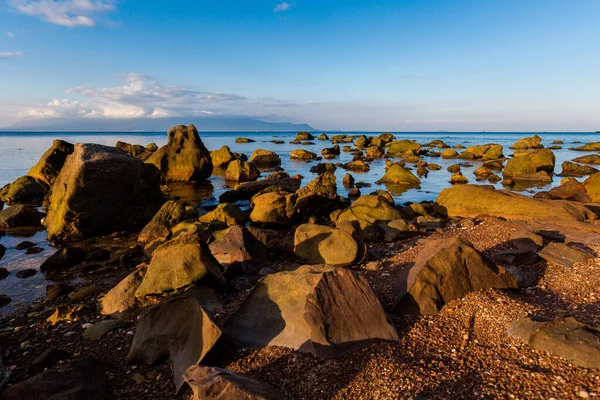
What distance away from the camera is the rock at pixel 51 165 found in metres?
22.3

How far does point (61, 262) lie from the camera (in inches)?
426

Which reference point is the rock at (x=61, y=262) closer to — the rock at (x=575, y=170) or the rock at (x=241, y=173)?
the rock at (x=241, y=173)

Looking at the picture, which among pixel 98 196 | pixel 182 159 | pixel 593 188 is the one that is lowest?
pixel 593 188

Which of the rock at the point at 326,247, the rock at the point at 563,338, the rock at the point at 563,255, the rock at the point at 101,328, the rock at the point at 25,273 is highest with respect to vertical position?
the rock at the point at 563,338

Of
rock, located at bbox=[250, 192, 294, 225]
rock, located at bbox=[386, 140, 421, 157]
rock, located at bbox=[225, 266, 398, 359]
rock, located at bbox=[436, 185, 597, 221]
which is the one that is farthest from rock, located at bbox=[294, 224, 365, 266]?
rock, located at bbox=[386, 140, 421, 157]

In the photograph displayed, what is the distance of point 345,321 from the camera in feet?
16.9

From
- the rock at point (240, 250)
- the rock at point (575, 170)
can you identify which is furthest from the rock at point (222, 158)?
the rock at point (575, 170)

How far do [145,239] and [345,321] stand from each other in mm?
10270

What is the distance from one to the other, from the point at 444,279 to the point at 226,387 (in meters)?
4.03

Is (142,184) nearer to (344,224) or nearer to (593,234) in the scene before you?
(344,224)

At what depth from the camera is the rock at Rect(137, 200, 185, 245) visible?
13375 millimetres

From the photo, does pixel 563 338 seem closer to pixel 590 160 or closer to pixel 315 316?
pixel 315 316

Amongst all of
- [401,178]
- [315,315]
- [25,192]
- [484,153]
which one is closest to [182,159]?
[25,192]

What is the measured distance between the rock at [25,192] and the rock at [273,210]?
13819 mm
